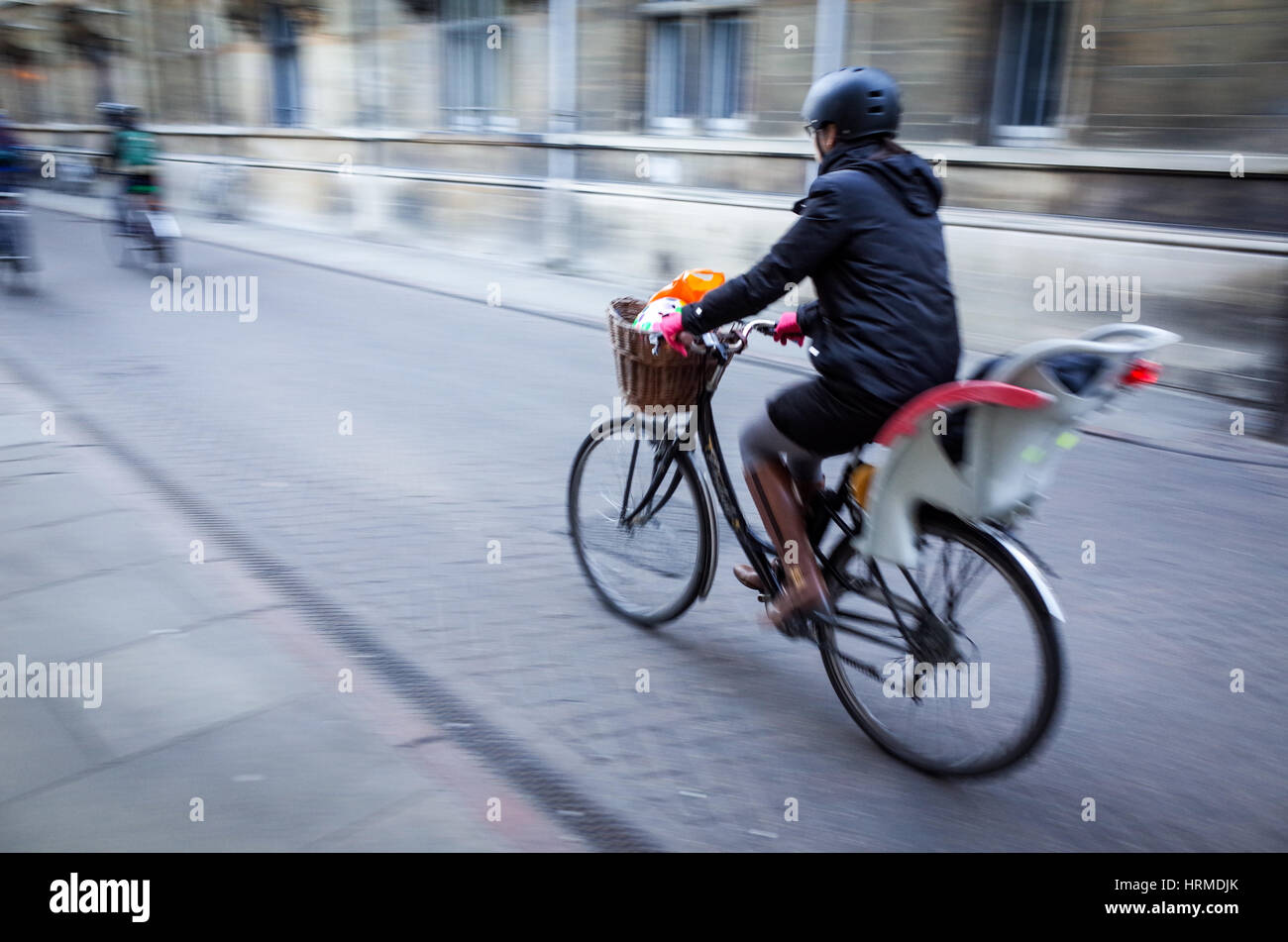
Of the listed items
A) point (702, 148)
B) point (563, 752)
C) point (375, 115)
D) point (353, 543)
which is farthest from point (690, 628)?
point (375, 115)

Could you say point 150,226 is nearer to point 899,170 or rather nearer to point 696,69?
point 696,69

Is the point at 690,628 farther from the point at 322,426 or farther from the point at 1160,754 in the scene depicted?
the point at 322,426

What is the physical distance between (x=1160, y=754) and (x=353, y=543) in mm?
3421

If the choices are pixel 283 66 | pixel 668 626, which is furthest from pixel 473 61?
pixel 668 626

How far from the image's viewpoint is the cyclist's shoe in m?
3.28

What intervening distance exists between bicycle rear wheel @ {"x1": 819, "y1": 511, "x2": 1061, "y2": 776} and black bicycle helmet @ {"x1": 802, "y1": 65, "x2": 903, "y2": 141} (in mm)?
1096

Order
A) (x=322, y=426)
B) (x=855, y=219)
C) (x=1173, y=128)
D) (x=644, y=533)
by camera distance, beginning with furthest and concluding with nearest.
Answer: (x=1173, y=128), (x=322, y=426), (x=644, y=533), (x=855, y=219)

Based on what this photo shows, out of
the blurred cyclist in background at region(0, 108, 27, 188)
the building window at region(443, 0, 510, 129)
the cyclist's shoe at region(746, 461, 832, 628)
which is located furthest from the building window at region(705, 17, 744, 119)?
the cyclist's shoe at region(746, 461, 832, 628)

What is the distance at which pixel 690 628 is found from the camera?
13.6 feet

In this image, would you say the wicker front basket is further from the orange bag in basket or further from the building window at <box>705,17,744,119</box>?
the building window at <box>705,17,744,119</box>

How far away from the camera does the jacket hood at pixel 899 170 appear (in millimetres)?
2910

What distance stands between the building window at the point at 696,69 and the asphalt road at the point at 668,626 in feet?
17.5

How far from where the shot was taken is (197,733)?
10.8 ft
